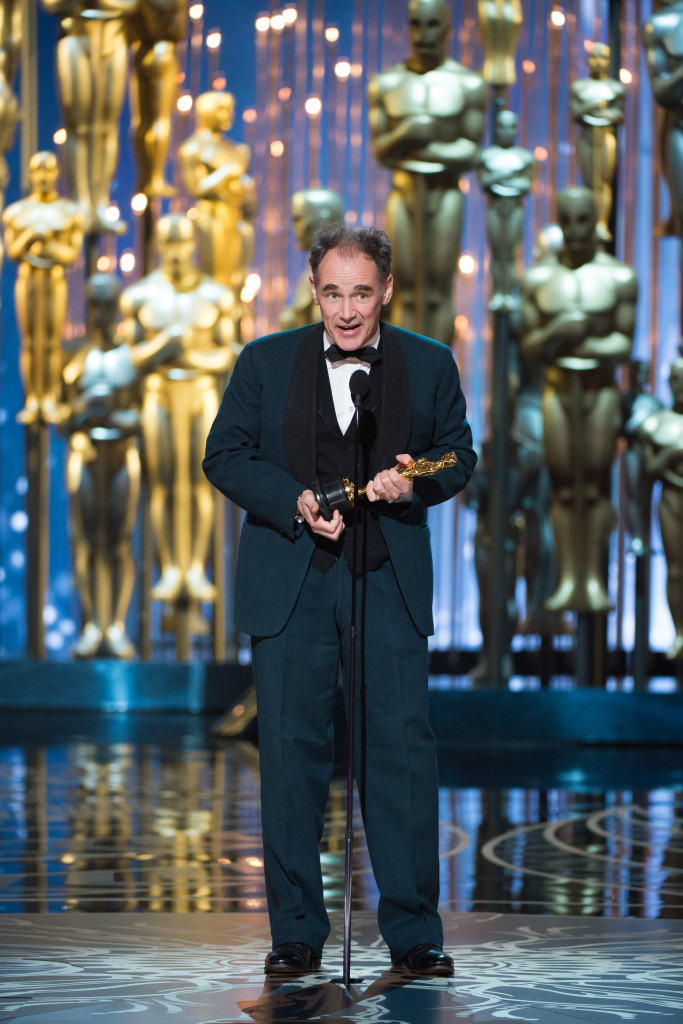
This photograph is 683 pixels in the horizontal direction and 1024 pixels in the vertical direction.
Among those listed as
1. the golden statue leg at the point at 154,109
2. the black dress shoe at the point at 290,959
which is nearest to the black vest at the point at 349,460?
the black dress shoe at the point at 290,959

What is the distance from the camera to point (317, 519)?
2287 mm

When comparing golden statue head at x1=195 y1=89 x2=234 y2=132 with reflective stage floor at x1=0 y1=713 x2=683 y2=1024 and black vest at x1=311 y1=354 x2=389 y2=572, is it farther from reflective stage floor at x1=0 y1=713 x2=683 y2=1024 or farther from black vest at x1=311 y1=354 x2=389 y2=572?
black vest at x1=311 y1=354 x2=389 y2=572

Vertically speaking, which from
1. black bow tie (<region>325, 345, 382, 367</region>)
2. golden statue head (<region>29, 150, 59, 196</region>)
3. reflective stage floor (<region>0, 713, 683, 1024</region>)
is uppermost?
golden statue head (<region>29, 150, 59, 196</region>)

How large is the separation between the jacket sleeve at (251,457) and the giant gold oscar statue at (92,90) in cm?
523

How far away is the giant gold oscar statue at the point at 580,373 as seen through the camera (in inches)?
255

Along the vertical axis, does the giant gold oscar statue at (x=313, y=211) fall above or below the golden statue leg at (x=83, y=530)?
above

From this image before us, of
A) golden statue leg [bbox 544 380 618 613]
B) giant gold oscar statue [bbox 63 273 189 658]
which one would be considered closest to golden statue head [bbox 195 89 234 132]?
giant gold oscar statue [bbox 63 273 189 658]

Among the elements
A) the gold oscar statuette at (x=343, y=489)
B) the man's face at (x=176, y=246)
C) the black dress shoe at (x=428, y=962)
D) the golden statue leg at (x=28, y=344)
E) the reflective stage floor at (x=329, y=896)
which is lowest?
the reflective stage floor at (x=329, y=896)

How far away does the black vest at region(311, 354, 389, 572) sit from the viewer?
2365 millimetres

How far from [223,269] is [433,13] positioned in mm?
1588

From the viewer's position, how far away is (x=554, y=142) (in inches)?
298

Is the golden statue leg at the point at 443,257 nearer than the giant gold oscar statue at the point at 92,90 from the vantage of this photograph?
Yes

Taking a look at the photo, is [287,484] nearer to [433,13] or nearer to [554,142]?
[433,13]

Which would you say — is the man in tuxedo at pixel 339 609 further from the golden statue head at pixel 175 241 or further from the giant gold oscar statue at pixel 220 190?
the giant gold oscar statue at pixel 220 190
